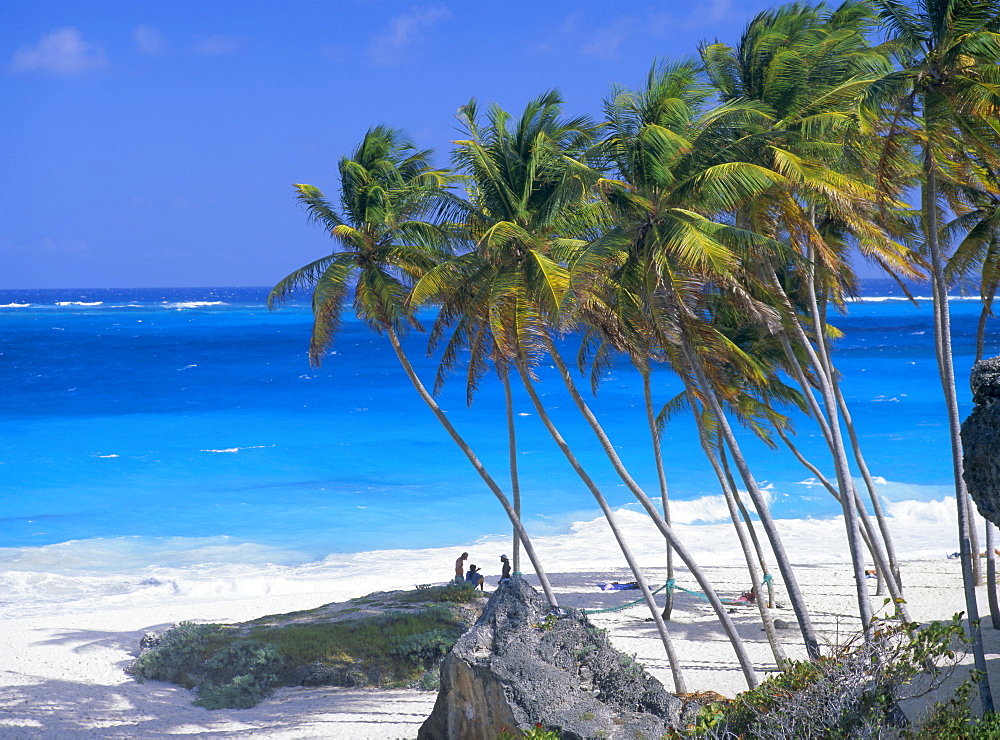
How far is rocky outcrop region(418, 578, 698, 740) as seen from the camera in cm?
873

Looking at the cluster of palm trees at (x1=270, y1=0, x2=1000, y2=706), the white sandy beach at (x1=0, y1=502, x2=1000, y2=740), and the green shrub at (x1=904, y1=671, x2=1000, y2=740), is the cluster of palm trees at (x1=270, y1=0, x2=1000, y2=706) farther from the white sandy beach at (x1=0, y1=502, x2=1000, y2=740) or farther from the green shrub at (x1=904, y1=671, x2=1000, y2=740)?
the white sandy beach at (x1=0, y1=502, x2=1000, y2=740)

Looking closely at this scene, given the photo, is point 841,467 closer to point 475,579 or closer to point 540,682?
point 540,682

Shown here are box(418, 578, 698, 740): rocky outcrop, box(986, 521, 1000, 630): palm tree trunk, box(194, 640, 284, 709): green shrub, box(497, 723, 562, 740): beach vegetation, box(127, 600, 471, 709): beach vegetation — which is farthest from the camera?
box(127, 600, 471, 709): beach vegetation

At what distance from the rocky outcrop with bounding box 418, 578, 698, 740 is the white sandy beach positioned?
8.10 feet

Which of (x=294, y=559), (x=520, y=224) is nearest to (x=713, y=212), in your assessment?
(x=520, y=224)

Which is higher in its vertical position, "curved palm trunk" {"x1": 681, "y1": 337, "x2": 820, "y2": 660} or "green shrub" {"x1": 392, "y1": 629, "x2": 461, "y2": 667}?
"curved palm trunk" {"x1": 681, "y1": 337, "x2": 820, "y2": 660}

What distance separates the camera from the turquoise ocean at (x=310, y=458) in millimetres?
28453

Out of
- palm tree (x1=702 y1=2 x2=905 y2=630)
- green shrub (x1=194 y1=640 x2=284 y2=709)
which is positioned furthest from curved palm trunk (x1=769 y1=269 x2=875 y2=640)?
green shrub (x1=194 y1=640 x2=284 y2=709)

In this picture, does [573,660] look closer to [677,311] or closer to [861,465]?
[677,311]

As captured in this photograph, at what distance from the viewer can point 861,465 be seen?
15.2 meters

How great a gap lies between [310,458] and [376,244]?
91.5 ft

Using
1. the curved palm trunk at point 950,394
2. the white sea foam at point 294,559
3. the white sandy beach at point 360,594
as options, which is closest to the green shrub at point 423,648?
the white sandy beach at point 360,594

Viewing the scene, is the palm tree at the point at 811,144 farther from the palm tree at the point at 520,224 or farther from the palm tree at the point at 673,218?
the palm tree at the point at 520,224

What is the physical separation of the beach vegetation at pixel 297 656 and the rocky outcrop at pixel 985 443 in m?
9.74
